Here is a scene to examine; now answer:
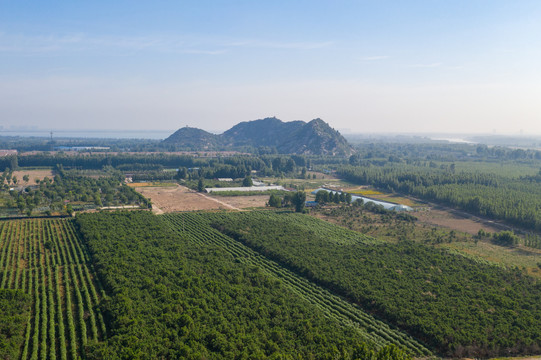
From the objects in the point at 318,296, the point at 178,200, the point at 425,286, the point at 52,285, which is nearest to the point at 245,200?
the point at 178,200

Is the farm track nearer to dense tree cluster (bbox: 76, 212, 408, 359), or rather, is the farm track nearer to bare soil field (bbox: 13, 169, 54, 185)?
dense tree cluster (bbox: 76, 212, 408, 359)

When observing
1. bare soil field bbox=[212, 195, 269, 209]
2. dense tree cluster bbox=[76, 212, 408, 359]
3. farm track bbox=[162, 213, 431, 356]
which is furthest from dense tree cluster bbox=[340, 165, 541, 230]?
Answer: dense tree cluster bbox=[76, 212, 408, 359]

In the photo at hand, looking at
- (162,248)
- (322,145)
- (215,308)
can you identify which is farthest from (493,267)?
(322,145)

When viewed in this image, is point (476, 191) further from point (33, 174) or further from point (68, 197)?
point (33, 174)

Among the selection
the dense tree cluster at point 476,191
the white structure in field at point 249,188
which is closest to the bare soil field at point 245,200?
the white structure in field at point 249,188

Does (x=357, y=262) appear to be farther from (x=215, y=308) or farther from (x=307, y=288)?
(x=215, y=308)
